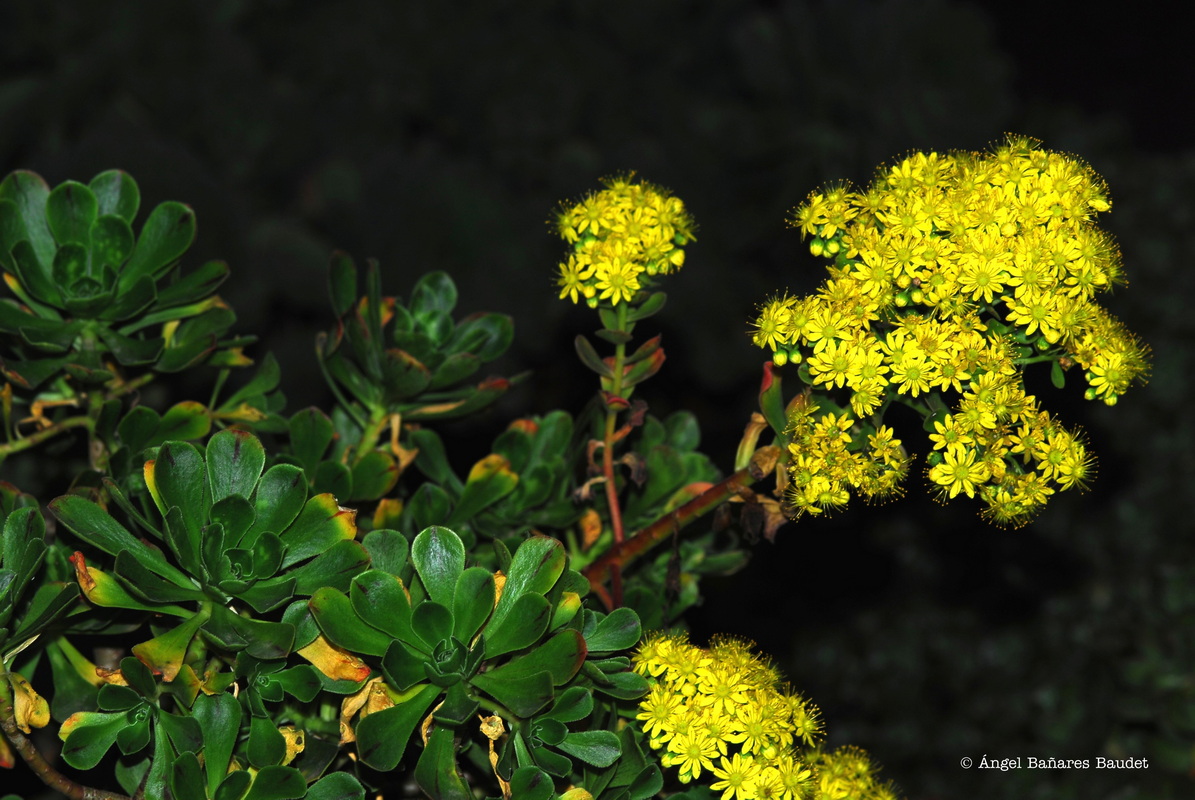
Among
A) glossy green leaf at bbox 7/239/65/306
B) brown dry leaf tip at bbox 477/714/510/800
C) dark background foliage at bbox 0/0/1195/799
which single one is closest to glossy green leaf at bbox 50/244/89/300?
glossy green leaf at bbox 7/239/65/306

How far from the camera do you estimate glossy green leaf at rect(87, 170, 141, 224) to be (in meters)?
0.83

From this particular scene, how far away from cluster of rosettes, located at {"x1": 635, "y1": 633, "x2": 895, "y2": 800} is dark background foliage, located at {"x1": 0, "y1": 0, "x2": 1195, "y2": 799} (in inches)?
42.1

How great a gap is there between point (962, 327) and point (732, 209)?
156 cm

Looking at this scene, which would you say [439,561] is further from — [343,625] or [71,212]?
[71,212]

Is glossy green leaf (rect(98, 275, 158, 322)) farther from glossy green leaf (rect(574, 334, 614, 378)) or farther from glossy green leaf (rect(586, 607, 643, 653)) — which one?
glossy green leaf (rect(586, 607, 643, 653))

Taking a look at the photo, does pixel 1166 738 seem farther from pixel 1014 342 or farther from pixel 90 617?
pixel 90 617

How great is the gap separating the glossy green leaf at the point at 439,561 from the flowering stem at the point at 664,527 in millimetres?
158

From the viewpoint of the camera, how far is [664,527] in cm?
76

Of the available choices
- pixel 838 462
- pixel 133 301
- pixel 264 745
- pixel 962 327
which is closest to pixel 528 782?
pixel 264 745

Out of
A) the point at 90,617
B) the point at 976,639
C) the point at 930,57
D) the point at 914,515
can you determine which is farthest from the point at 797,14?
the point at 90,617

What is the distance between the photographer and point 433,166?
84.0 inches

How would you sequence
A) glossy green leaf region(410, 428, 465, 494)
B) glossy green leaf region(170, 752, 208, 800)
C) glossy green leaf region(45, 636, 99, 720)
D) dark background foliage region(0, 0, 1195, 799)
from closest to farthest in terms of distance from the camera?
1. glossy green leaf region(170, 752, 208, 800)
2. glossy green leaf region(45, 636, 99, 720)
3. glossy green leaf region(410, 428, 465, 494)
4. dark background foliage region(0, 0, 1195, 799)

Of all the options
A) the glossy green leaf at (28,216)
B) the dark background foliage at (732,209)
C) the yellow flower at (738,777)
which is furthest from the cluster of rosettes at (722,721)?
the dark background foliage at (732,209)

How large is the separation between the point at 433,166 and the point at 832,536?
105 cm
